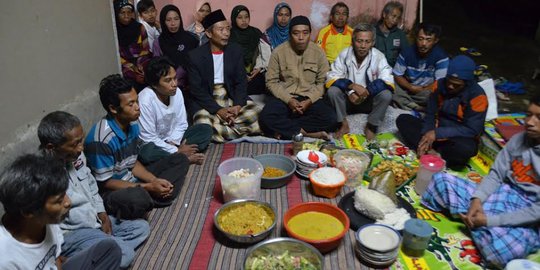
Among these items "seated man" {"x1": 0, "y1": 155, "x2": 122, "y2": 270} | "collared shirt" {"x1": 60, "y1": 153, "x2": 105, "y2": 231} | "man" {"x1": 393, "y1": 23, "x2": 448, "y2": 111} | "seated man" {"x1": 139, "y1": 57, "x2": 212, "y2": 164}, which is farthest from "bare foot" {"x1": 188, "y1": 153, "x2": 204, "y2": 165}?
"man" {"x1": 393, "y1": 23, "x2": 448, "y2": 111}

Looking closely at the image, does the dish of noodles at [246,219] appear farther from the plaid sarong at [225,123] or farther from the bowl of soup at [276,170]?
the plaid sarong at [225,123]

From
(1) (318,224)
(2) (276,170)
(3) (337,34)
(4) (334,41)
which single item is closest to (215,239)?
(1) (318,224)

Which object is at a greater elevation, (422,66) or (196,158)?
(422,66)

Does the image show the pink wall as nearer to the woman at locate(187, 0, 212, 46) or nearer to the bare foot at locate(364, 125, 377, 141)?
the woman at locate(187, 0, 212, 46)

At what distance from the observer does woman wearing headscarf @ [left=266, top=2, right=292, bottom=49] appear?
5.44m

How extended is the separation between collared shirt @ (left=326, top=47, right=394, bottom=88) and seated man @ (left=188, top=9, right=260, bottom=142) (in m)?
1.12

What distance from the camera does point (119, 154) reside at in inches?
108

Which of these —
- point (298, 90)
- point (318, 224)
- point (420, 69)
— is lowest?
point (318, 224)

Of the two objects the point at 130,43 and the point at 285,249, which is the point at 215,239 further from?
the point at 130,43

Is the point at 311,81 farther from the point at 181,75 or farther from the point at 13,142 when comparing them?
the point at 13,142

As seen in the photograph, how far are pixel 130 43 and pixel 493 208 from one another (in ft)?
13.7

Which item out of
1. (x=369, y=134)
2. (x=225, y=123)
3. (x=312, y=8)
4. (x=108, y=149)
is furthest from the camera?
(x=312, y=8)

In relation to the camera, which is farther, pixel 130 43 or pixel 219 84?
pixel 130 43

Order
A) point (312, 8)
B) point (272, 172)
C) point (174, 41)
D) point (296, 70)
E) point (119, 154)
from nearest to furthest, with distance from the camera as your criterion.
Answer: point (119, 154), point (272, 172), point (296, 70), point (174, 41), point (312, 8)
